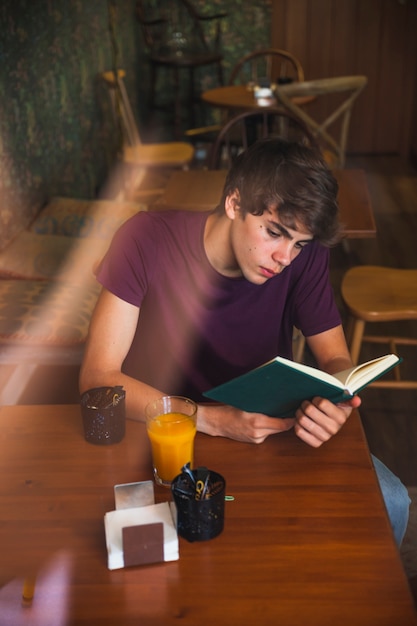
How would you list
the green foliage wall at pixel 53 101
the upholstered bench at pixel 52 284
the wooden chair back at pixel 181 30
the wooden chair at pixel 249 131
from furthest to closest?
the wooden chair back at pixel 181 30 < the wooden chair at pixel 249 131 < the green foliage wall at pixel 53 101 < the upholstered bench at pixel 52 284

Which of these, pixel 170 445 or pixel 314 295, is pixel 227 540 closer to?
pixel 170 445

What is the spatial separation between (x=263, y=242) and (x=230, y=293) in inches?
7.7

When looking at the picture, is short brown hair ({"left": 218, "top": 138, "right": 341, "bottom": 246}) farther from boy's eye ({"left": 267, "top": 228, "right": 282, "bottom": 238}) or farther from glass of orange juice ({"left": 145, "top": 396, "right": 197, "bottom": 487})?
glass of orange juice ({"left": 145, "top": 396, "right": 197, "bottom": 487})

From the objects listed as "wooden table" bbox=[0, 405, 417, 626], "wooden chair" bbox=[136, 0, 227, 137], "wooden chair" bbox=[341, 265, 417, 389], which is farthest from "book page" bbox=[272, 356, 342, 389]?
"wooden chair" bbox=[136, 0, 227, 137]

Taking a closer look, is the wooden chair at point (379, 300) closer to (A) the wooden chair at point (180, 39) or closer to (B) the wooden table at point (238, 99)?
(B) the wooden table at point (238, 99)

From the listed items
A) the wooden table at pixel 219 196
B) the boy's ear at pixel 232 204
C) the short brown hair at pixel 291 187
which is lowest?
the wooden table at pixel 219 196

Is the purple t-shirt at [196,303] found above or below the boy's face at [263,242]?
below

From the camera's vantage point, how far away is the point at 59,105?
3.67 meters

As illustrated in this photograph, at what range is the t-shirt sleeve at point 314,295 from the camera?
5.12 feet

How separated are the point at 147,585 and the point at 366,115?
19.0 feet

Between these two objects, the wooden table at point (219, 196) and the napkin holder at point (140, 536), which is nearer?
the napkin holder at point (140, 536)

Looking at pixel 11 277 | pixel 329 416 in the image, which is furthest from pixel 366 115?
pixel 329 416

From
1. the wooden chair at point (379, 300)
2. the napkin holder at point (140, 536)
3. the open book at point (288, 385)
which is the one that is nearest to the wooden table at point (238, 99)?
the wooden chair at point (379, 300)

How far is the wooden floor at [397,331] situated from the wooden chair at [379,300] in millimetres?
86
